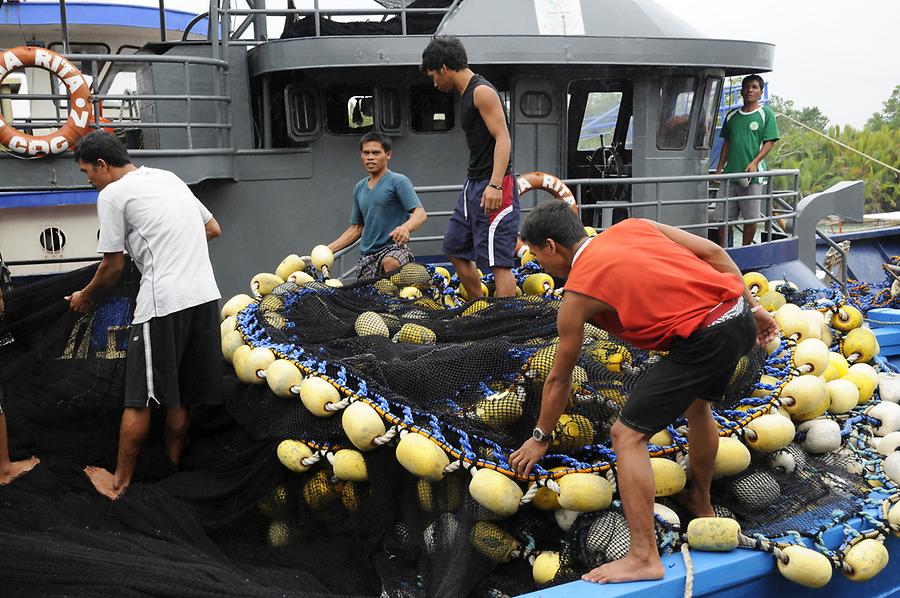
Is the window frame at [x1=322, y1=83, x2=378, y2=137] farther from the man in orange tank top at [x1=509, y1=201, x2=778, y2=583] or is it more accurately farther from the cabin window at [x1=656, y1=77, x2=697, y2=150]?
the man in orange tank top at [x1=509, y1=201, x2=778, y2=583]

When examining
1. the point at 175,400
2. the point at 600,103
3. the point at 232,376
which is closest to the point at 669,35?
the point at 600,103

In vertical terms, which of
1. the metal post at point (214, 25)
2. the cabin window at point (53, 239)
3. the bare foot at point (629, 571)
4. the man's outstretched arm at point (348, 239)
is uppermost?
the metal post at point (214, 25)

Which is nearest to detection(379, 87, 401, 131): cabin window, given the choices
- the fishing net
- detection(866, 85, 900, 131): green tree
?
the fishing net

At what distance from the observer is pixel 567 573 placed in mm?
3592

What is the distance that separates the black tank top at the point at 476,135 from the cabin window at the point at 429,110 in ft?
12.3

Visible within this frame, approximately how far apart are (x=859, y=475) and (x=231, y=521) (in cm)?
306

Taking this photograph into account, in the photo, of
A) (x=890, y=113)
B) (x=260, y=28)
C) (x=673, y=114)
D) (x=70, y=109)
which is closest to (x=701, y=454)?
(x=673, y=114)

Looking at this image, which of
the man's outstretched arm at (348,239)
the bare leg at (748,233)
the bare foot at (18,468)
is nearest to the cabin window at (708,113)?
the bare leg at (748,233)

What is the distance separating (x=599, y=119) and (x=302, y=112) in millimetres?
3491

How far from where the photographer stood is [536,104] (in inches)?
373

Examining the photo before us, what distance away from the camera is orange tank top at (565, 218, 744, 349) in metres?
3.28

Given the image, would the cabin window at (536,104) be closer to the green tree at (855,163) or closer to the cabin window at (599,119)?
the cabin window at (599,119)

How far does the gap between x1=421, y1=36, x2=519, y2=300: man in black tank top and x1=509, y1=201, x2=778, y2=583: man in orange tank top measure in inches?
85.0

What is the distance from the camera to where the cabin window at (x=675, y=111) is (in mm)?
9711
